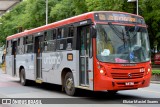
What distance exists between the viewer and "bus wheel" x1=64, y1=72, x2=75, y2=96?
13383 millimetres

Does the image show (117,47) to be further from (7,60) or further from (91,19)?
(7,60)

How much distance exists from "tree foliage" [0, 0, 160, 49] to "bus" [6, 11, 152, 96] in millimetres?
8357

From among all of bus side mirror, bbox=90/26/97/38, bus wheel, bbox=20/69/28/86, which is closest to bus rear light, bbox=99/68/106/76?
bus side mirror, bbox=90/26/97/38

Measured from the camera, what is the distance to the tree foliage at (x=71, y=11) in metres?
34.4

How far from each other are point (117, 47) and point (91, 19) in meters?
1.35

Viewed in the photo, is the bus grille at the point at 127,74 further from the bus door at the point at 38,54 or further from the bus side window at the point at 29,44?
the bus side window at the point at 29,44

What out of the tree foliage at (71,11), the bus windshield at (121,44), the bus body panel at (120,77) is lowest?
the bus body panel at (120,77)

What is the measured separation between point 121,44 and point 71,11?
33.1m

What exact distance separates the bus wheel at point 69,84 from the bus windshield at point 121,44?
7.22 ft

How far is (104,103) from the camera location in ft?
37.4

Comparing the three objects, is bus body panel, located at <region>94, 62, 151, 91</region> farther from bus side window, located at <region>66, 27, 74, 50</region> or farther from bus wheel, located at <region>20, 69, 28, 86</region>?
bus wheel, located at <region>20, 69, 28, 86</region>

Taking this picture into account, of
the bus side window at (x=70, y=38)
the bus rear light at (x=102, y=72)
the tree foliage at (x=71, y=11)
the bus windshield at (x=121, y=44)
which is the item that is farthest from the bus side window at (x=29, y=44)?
the bus rear light at (x=102, y=72)

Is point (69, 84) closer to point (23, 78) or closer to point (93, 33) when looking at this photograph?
point (93, 33)

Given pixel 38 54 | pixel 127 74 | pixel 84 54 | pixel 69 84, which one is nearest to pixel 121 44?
pixel 127 74
